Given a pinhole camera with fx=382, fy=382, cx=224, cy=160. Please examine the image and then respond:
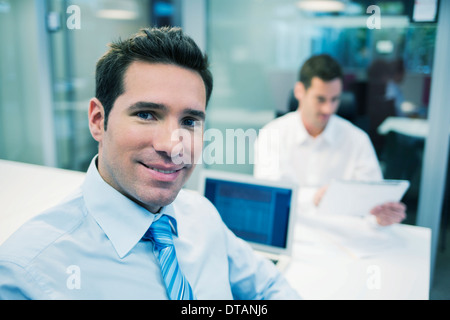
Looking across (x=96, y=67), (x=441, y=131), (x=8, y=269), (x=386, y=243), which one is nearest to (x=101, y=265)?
(x=8, y=269)

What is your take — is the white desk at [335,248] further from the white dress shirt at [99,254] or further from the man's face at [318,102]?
the man's face at [318,102]

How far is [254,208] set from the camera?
139 centimetres

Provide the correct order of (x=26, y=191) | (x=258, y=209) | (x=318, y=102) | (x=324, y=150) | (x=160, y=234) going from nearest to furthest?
(x=160, y=234) < (x=26, y=191) < (x=258, y=209) < (x=318, y=102) < (x=324, y=150)

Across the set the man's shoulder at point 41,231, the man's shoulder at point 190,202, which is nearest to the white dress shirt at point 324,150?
the man's shoulder at point 190,202

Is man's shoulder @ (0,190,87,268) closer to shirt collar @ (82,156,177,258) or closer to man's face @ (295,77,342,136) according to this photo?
shirt collar @ (82,156,177,258)

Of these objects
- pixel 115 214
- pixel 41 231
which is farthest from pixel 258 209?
pixel 41 231

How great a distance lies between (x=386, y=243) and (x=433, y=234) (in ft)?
3.78

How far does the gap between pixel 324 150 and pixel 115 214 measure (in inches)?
70.8

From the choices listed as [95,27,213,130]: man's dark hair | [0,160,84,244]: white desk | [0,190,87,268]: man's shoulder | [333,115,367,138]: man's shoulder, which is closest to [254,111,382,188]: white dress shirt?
[333,115,367,138]: man's shoulder

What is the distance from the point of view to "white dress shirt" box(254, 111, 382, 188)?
2.30 meters

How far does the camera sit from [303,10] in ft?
8.42

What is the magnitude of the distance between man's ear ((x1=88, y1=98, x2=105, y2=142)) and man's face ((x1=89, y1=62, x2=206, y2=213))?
0.15 feet

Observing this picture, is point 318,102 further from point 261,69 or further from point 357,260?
point 357,260

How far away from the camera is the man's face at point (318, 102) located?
2229 millimetres
